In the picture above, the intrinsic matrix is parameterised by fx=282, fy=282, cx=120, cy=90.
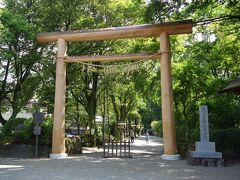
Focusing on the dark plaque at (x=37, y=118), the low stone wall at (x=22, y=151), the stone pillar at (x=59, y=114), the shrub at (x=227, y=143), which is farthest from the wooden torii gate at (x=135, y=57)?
the shrub at (x=227, y=143)

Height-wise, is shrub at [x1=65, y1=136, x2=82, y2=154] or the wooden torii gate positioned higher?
the wooden torii gate

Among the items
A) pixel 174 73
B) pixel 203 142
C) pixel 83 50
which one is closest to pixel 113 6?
pixel 83 50

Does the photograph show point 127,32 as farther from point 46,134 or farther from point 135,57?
point 46,134

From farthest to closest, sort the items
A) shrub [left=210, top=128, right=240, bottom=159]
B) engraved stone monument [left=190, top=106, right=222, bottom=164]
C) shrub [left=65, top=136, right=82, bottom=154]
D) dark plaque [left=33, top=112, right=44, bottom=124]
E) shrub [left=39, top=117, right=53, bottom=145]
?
shrub [left=65, top=136, right=82, bottom=154], shrub [left=39, top=117, right=53, bottom=145], dark plaque [left=33, top=112, right=44, bottom=124], shrub [left=210, top=128, right=240, bottom=159], engraved stone monument [left=190, top=106, right=222, bottom=164]

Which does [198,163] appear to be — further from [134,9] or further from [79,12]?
[79,12]

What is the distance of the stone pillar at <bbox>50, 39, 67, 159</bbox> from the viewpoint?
13.5 meters

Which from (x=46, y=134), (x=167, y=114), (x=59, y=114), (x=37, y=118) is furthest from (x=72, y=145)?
(x=167, y=114)

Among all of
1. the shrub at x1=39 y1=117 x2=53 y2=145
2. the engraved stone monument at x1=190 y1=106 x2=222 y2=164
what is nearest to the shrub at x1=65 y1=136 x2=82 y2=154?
the shrub at x1=39 y1=117 x2=53 y2=145

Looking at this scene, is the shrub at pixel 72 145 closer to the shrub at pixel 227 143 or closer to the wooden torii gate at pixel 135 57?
the wooden torii gate at pixel 135 57

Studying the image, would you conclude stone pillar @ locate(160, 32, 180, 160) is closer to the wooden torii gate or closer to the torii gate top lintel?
the wooden torii gate

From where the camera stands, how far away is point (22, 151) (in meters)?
15.2

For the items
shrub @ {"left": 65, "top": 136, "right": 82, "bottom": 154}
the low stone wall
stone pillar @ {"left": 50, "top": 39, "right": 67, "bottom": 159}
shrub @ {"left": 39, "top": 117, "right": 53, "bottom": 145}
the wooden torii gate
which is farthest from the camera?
shrub @ {"left": 65, "top": 136, "right": 82, "bottom": 154}

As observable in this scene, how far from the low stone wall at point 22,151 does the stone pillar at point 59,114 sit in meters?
1.76

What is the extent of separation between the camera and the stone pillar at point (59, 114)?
44.2 feet
